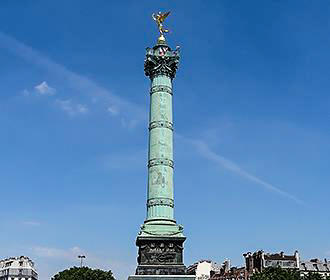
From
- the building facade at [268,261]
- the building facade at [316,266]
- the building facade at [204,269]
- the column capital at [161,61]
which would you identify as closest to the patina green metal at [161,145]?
the column capital at [161,61]

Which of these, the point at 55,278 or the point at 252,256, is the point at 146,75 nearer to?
the point at 55,278

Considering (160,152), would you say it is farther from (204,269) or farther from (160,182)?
(204,269)

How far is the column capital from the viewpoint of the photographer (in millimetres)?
33000

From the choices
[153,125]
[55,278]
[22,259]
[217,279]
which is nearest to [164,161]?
[153,125]

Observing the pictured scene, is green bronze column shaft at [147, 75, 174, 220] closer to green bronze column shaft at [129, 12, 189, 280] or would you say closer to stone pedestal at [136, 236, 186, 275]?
green bronze column shaft at [129, 12, 189, 280]

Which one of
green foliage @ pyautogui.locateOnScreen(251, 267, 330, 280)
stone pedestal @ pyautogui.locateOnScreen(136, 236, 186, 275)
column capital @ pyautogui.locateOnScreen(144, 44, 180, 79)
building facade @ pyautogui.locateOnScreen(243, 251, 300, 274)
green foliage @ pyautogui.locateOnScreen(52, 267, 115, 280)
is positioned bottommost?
stone pedestal @ pyautogui.locateOnScreen(136, 236, 186, 275)

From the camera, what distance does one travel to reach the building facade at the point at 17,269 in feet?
309

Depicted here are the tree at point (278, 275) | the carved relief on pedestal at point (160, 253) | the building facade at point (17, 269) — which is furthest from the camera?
the building facade at point (17, 269)

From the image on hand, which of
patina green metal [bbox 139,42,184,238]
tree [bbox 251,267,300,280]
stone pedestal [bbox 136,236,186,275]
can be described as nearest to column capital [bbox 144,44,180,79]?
patina green metal [bbox 139,42,184,238]

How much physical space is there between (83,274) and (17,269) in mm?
43076

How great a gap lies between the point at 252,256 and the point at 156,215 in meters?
49.9

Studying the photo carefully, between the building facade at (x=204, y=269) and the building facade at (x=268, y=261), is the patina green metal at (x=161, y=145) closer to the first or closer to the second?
the building facade at (x=268, y=261)

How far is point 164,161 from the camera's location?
30297 mm

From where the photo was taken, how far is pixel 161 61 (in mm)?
33188
